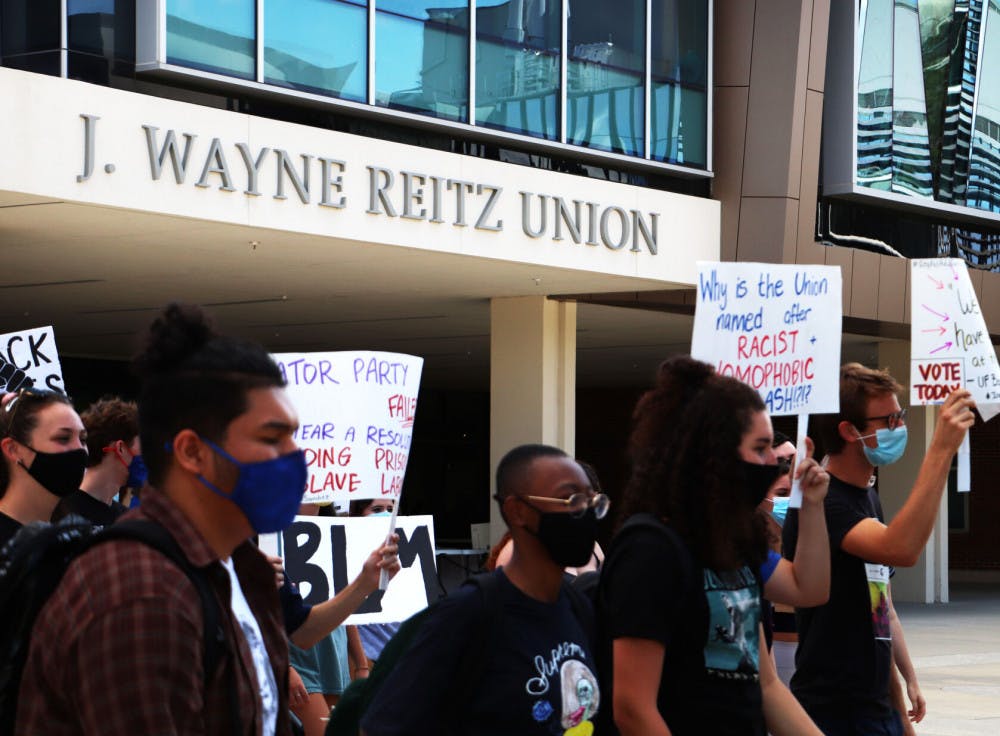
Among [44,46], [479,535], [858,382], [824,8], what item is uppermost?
[824,8]

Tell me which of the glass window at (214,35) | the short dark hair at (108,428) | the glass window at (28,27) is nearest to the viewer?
the short dark hair at (108,428)

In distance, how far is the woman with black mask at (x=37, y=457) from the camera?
504 cm

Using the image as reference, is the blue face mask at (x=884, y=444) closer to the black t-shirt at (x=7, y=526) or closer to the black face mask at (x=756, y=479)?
the black face mask at (x=756, y=479)

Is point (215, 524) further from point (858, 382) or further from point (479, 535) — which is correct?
point (479, 535)

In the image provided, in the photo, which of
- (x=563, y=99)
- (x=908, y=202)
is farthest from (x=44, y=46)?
(x=908, y=202)

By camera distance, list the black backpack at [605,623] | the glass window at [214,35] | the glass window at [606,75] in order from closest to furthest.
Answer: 1. the black backpack at [605,623]
2. the glass window at [214,35]
3. the glass window at [606,75]

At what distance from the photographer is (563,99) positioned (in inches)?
707

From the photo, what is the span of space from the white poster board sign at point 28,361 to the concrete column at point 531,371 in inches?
492

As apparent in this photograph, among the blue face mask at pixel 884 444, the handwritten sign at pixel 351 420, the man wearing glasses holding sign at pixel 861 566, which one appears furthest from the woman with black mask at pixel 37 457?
the blue face mask at pixel 884 444

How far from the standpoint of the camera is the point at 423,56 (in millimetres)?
16453

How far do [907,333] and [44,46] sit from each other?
47.8 feet

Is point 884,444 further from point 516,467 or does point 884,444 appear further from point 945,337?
point 516,467

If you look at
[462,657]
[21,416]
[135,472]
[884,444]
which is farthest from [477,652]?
[135,472]

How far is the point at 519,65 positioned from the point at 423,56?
1450 millimetres
